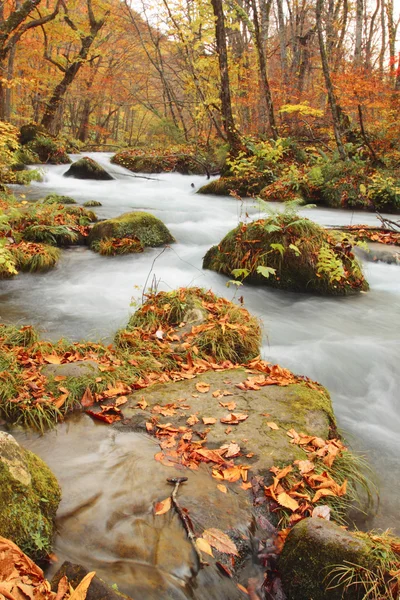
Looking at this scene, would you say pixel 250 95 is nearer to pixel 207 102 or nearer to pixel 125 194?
pixel 207 102

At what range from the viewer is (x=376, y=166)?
13562mm

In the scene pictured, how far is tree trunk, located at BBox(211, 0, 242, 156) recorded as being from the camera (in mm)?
12133

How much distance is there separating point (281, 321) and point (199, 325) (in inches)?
66.5

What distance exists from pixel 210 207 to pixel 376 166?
560 cm

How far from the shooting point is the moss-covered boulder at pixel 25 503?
6.46 feet

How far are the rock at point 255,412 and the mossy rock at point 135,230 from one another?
5.31m

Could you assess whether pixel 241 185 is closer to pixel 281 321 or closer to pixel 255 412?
pixel 281 321

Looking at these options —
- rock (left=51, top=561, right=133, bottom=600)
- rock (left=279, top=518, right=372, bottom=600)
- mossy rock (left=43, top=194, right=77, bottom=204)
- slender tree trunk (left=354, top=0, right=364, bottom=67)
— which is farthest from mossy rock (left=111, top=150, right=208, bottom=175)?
rock (left=51, top=561, right=133, bottom=600)

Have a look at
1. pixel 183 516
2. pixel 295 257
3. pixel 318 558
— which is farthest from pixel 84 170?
pixel 318 558

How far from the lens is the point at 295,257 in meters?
Answer: 6.96

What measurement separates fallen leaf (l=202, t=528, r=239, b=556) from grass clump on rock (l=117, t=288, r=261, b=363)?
2384 mm

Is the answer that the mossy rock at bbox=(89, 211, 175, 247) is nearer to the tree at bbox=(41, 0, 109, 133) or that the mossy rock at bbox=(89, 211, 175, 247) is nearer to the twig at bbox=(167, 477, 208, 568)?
the twig at bbox=(167, 477, 208, 568)

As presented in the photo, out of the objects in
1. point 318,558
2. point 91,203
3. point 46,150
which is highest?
point 46,150

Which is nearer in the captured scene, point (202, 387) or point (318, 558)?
point (318, 558)
